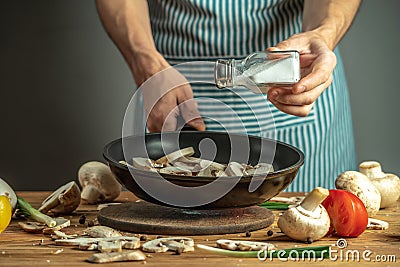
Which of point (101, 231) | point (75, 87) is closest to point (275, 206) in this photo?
point (101, 231)

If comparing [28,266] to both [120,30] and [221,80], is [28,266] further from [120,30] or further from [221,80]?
[120,30]

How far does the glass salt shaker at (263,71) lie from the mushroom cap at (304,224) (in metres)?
0.27

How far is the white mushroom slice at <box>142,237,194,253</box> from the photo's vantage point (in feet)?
4.04

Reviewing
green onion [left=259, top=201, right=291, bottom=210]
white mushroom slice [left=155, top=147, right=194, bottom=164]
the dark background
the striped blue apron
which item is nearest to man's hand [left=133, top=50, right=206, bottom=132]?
the striped blue apron

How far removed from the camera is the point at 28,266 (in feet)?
3.83

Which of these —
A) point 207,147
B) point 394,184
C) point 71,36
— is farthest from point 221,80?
point 71,36

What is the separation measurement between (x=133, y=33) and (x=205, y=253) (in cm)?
89

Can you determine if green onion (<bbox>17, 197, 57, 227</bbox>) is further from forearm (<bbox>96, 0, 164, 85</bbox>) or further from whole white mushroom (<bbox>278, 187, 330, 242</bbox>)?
forearm (<bbox>96, 0, 164, 85</bbox>)

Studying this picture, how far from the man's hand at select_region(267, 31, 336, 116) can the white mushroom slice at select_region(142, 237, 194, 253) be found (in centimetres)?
38

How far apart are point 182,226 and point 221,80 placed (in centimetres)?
29

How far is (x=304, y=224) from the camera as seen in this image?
128 cm

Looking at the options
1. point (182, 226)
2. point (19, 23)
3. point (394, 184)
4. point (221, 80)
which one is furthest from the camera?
point (19, 23)

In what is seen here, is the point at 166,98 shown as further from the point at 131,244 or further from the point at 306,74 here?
the point at 131,244

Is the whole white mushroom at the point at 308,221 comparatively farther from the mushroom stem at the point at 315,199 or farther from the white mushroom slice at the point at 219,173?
the white mushroom slice at the point at 219,173
